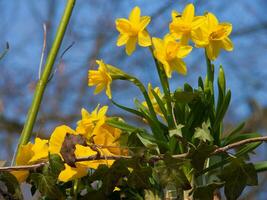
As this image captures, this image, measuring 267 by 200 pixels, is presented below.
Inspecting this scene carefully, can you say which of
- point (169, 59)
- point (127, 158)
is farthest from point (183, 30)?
point (127, 158)

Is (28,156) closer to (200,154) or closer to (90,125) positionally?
(90,125)

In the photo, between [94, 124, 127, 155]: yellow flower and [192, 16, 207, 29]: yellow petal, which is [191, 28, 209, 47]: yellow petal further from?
[94, 124, 127, 155]: yellow flower

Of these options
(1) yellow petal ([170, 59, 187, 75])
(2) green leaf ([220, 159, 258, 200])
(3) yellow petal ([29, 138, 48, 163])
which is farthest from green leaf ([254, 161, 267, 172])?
(3) yellow petal ([29, 138, 48, 163])

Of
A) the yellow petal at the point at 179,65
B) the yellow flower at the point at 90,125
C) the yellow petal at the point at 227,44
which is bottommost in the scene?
the yellow flower at the point at 90,125

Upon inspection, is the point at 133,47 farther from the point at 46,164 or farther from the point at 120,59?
the point at 120,59

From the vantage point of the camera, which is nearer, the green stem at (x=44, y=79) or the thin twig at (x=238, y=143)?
the thin twig at (x=238, y=143)

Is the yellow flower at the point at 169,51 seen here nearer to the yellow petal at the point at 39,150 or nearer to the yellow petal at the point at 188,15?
the yellow petal at the point at 188,15

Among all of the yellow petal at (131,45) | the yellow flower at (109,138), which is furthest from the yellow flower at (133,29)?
the yellow flower at (109,138)

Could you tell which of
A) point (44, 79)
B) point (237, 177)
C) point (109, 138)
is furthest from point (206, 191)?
point (44, 79)
